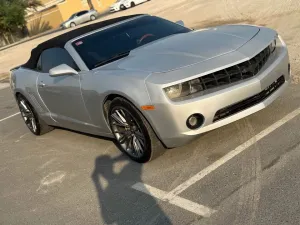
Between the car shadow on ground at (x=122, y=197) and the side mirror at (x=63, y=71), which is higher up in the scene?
the side mirror at (x=63, y=71)

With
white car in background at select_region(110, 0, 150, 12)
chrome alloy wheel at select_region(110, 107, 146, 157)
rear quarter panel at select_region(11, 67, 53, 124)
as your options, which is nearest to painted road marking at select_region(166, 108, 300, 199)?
chrome alloy wheel at select_region(110, 107, 146, 157)

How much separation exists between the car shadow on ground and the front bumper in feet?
1.94

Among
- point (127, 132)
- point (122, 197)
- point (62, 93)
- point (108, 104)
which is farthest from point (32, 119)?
→ point (122, 197)

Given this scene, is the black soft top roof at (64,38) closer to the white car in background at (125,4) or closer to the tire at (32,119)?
the tire at (32,119)

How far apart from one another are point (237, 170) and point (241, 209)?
65 centimetres

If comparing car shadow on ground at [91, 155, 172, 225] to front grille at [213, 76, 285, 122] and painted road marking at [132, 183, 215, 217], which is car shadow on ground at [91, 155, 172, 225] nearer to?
painted road marking at [132, 183, 215, 217]

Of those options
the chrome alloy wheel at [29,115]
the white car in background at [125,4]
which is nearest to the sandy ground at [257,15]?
the chrome alloy wheel at [29,115]

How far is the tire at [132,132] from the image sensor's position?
4.04 meters

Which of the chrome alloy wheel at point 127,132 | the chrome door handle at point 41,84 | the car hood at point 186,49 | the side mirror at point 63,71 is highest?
the side mirror at point 63,71

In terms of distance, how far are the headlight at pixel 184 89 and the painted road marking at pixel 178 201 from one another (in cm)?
90

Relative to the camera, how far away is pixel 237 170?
374 cm

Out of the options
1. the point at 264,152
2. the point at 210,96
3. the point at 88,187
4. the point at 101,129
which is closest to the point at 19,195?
the point at 88,187

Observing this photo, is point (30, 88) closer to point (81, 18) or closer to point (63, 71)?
point (63, 71)

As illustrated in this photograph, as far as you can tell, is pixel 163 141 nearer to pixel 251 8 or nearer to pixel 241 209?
pixel 241 209
